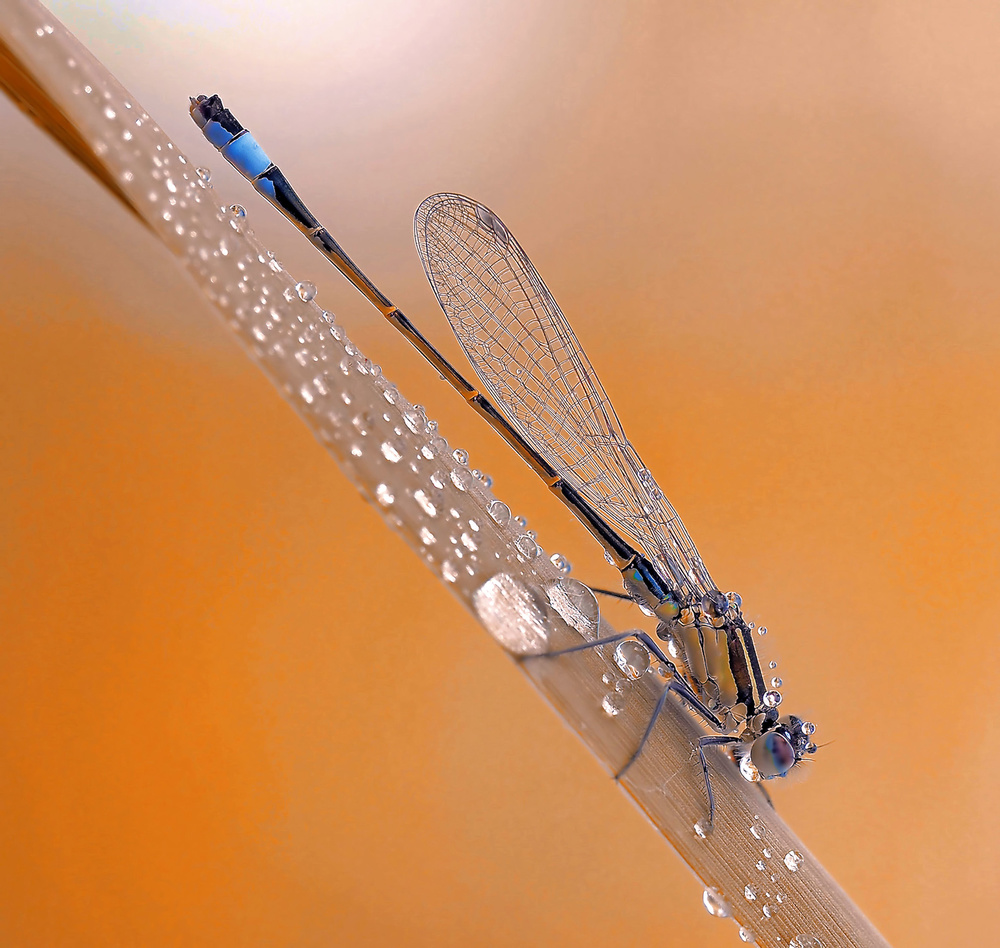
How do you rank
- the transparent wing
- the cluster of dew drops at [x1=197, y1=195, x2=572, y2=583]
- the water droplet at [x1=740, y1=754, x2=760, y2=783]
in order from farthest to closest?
the transparent wing
the water droplet at [x1=740, y1=754, x2=760, y2=783]
the cluster of dew drops at [x1=197, y1=195, x2=572, y2=583]

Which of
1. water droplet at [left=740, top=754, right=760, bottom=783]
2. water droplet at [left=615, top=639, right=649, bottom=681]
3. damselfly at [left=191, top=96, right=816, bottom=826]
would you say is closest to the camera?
water droplet at [left=615, top=639, right=649, bottom=681]

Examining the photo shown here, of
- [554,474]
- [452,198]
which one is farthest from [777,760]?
[452,198]

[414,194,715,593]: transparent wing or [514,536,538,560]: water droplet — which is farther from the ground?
[414,194,715,593]: transparent wing

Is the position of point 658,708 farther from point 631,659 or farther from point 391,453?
point 391,453

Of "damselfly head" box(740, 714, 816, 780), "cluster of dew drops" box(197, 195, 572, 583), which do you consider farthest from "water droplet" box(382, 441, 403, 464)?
"damselfly head" box(740, 714, 816, 780)

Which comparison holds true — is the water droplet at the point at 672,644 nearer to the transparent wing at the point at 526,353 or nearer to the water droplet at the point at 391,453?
the transparent wing at the point at 526,353

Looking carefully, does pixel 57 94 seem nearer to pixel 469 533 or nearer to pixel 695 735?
pixel 469 533

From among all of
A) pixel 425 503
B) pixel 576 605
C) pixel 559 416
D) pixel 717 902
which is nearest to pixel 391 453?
pixel 425 503

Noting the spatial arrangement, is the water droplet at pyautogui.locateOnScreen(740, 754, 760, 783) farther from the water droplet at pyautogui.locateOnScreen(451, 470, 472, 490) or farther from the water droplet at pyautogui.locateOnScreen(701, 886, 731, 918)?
the water droplet at pyautogui.locateOnScreen(451, 470, 472, 490)
